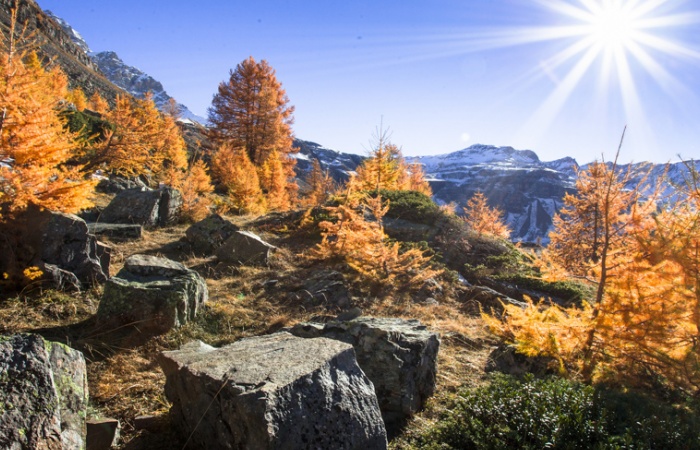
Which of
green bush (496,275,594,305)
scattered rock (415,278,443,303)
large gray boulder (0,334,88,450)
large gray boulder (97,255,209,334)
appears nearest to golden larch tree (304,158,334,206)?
green bush (496,275,594,305)

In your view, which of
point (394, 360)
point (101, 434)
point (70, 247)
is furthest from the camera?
point (70, 247)

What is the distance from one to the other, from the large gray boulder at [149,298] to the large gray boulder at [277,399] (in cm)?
207

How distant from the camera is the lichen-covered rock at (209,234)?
9945 millimetres

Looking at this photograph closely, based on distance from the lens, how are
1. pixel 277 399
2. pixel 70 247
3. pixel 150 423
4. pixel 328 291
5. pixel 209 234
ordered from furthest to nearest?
pixel 209 234 → pixel 328 291 → pixel 70 247 → pixel 150 423 → pixel 277 399

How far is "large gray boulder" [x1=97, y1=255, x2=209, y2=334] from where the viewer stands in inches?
197

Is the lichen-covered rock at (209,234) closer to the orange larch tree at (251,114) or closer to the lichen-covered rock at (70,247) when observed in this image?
the lichen-covered rock at (70,247)

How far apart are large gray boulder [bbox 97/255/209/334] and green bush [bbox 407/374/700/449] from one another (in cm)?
370

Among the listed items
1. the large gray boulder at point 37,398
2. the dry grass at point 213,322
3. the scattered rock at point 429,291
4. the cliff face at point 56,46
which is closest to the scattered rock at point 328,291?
the dry grass at point 213,322

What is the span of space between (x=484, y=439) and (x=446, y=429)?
1.16 feet

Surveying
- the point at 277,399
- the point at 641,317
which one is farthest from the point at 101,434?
the point at 641,317

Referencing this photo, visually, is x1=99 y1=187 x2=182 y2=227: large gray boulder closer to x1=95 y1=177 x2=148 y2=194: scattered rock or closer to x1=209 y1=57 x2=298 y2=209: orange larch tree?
x1=95 y1=177 x2=148 y2=194: scattered rock

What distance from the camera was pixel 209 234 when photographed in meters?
10.1

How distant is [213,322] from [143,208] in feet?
23.6

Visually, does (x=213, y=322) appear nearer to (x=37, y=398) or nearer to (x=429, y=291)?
(x=37, y=398)
